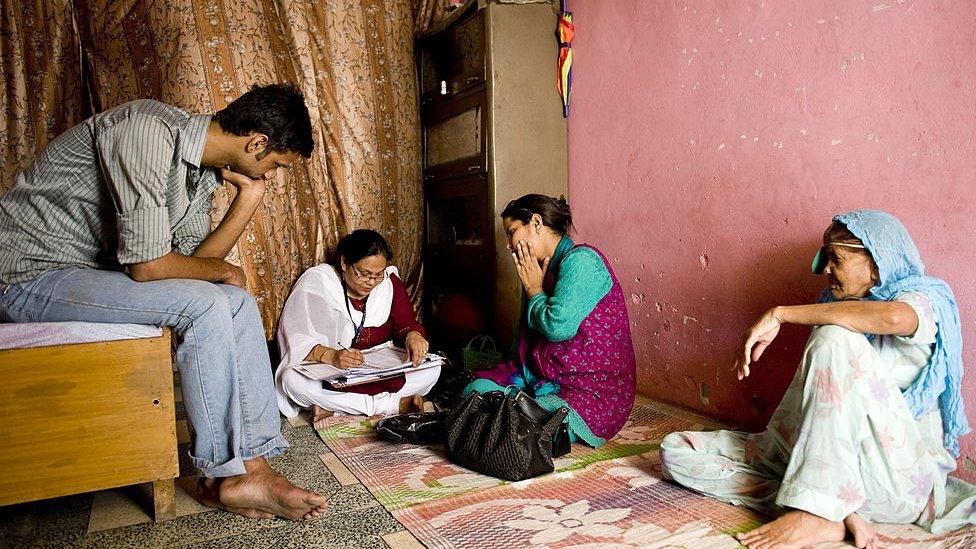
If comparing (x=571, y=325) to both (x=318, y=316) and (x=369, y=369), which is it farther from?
(x=318, y=316)

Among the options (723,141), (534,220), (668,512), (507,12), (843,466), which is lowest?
(668,512)

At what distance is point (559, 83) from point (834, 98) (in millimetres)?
1517

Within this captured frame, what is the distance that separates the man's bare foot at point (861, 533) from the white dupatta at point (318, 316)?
2.20 metres

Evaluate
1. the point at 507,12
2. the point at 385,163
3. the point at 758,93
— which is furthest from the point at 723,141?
the point at 385,163

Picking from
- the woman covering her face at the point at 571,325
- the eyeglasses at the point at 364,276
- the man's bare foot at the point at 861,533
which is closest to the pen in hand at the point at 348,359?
the eyeglasses at the point at 364,276

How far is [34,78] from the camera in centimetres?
315

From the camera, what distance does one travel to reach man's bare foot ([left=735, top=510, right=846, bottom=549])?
1.59 meters

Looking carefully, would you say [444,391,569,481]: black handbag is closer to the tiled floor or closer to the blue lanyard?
the tiled floor

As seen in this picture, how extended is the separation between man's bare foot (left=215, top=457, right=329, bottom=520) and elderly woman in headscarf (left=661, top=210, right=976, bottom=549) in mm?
1156

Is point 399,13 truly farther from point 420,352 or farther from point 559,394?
point 559,394

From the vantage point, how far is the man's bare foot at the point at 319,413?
2.84 meters


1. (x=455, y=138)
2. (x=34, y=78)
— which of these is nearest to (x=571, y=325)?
(x=455, y=138)

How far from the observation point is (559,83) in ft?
11.1

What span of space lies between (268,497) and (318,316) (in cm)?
133
